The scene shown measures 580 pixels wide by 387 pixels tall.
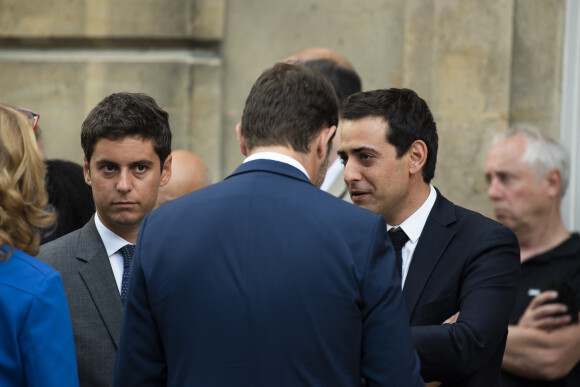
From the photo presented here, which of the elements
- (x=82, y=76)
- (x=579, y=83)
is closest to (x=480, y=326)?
(x=579, y=83)

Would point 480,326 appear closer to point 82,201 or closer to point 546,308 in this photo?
point 546,308

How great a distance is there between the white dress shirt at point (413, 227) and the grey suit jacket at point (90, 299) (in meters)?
1.01

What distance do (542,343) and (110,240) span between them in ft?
6.34

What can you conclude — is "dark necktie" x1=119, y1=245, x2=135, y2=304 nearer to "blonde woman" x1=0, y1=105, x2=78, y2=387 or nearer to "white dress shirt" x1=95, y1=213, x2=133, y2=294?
"white dress shirt" x1=95, y1=213, x2=133, y2=294

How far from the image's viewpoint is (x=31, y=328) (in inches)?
91.7

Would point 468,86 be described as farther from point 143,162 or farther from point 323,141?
point 323,141

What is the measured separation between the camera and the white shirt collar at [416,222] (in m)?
3.29

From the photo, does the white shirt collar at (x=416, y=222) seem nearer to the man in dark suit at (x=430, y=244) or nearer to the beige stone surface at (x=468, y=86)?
the man in dark suit at (x=430, y=244)

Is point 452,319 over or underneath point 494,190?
underneath

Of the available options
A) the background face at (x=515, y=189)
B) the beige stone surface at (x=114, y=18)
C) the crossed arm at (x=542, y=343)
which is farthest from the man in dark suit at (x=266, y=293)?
the beige stone surface at (x=114, y=18)

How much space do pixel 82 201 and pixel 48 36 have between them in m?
1.89

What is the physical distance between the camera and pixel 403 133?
3408 mm

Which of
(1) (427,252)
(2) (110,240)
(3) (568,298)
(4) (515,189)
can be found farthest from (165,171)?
(4) (515,189)

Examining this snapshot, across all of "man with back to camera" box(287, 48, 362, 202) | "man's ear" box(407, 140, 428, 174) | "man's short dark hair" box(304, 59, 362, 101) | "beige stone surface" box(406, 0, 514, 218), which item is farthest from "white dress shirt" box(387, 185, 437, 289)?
"beige stone surface" box(406, 0, 514, 218)
